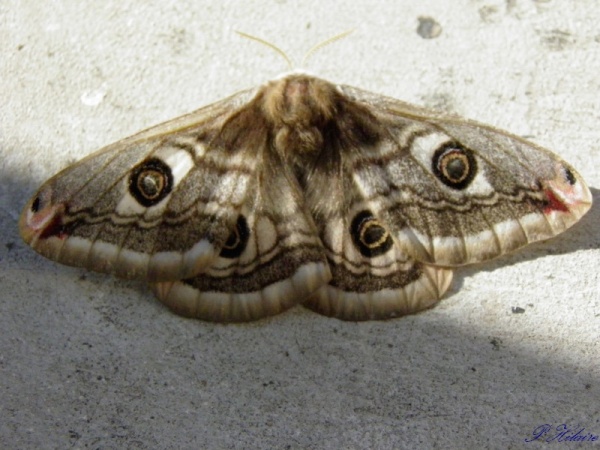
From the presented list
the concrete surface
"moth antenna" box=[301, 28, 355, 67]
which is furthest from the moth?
"moth antenna" box=[301, 28, 355, 67]

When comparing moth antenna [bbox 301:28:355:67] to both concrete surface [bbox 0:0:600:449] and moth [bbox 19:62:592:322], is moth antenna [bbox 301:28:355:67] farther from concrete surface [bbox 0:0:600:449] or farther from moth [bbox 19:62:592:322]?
moth [bbox 19:62:592:322]

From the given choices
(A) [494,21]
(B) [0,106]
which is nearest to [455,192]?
(A) [494,21]

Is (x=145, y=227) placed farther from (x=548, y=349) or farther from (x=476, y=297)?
(x=548, y=349)

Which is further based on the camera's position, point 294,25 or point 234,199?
point 294,25

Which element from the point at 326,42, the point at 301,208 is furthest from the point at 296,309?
the point at 326,42

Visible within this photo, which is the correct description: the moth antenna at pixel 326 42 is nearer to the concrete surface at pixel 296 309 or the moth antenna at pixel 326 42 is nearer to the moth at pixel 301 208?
the concrete surface at pixel 296 309

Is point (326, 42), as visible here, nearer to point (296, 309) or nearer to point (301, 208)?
point (301, 208)

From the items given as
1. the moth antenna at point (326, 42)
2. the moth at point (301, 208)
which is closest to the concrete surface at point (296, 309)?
the moth antenna at point (326, 42)
